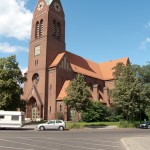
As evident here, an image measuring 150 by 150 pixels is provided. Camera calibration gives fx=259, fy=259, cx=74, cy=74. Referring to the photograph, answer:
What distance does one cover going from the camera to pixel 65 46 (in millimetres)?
61438

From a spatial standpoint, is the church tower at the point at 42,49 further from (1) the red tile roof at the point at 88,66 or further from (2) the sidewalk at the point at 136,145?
(2) the sidewalk at the point at 136,145

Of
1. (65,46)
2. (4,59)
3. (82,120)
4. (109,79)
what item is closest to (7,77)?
(4,59)

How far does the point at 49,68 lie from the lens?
54.6m

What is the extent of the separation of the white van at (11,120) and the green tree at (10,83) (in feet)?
27.5

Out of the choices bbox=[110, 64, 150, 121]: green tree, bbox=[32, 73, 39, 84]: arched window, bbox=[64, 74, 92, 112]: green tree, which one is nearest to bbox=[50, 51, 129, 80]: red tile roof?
bbox=[32, 73, 39, 84]: arched window

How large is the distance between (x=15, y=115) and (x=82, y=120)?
16554mm

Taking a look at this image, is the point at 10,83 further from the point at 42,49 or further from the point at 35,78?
the point at 42,49

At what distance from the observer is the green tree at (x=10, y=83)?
4241 centimetres

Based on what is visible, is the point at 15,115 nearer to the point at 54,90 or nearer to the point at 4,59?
the point at 4,59

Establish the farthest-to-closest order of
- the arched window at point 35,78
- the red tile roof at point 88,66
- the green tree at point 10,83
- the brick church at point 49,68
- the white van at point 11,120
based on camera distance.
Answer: the red tile roof at point 88,66 → the arched window at point 35,78 → the brick church at point 49,68 → the green tree at point 10,83 → the white van at point 11,120

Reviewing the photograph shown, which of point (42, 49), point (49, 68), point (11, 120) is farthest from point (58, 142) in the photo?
point (42, 49)

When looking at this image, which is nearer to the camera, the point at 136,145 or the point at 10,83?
the point at 136,145

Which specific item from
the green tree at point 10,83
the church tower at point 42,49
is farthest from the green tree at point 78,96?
the church tower at point 42,49

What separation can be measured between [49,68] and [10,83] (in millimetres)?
13108
